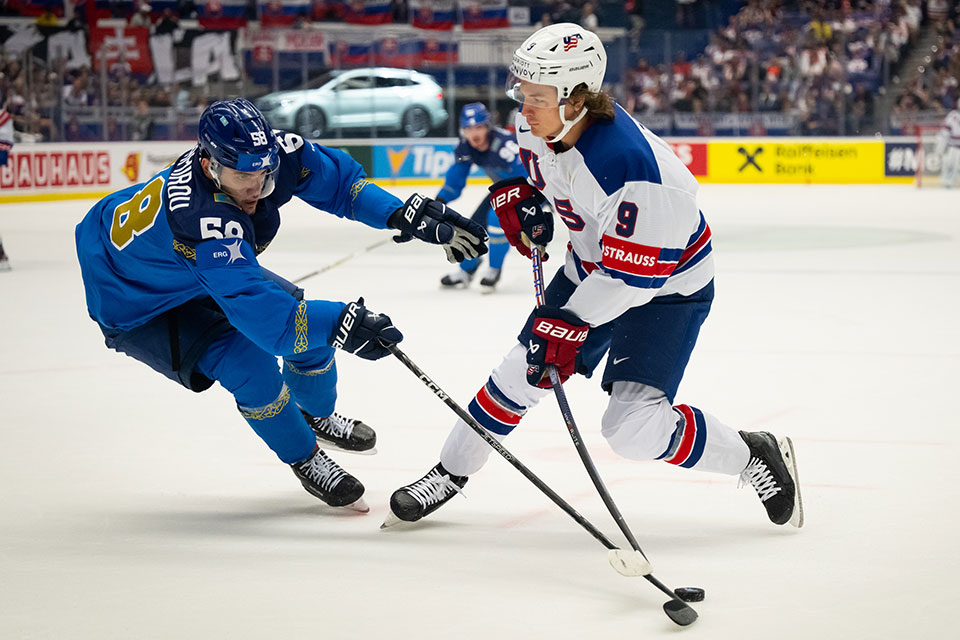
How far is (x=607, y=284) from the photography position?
276 cm

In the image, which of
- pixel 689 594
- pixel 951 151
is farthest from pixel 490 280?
pixel 951 151

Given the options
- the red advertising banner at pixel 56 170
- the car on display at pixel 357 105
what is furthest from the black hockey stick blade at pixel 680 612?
the car on display at pixel 357 105

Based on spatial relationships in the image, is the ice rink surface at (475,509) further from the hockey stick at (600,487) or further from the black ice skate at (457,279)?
the black ice skate at (457,279)

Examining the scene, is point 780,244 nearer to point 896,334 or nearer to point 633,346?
point 896,334

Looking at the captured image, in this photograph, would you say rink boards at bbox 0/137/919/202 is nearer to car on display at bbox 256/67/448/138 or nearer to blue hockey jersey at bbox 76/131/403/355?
car on display at bbox 256/67/448/138

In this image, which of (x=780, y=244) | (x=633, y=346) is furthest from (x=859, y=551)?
(x=780, y=244)

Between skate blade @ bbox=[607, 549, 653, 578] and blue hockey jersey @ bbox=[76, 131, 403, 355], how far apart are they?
0.88 metres

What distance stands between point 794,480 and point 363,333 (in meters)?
1.20

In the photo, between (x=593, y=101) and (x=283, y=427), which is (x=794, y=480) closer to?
(x=593, y=101)

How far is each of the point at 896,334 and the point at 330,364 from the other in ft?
11.5

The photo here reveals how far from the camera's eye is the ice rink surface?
8.18ft

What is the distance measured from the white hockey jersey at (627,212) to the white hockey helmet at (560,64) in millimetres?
100

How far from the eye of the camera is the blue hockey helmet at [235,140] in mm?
2838

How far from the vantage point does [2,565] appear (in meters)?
2.86
